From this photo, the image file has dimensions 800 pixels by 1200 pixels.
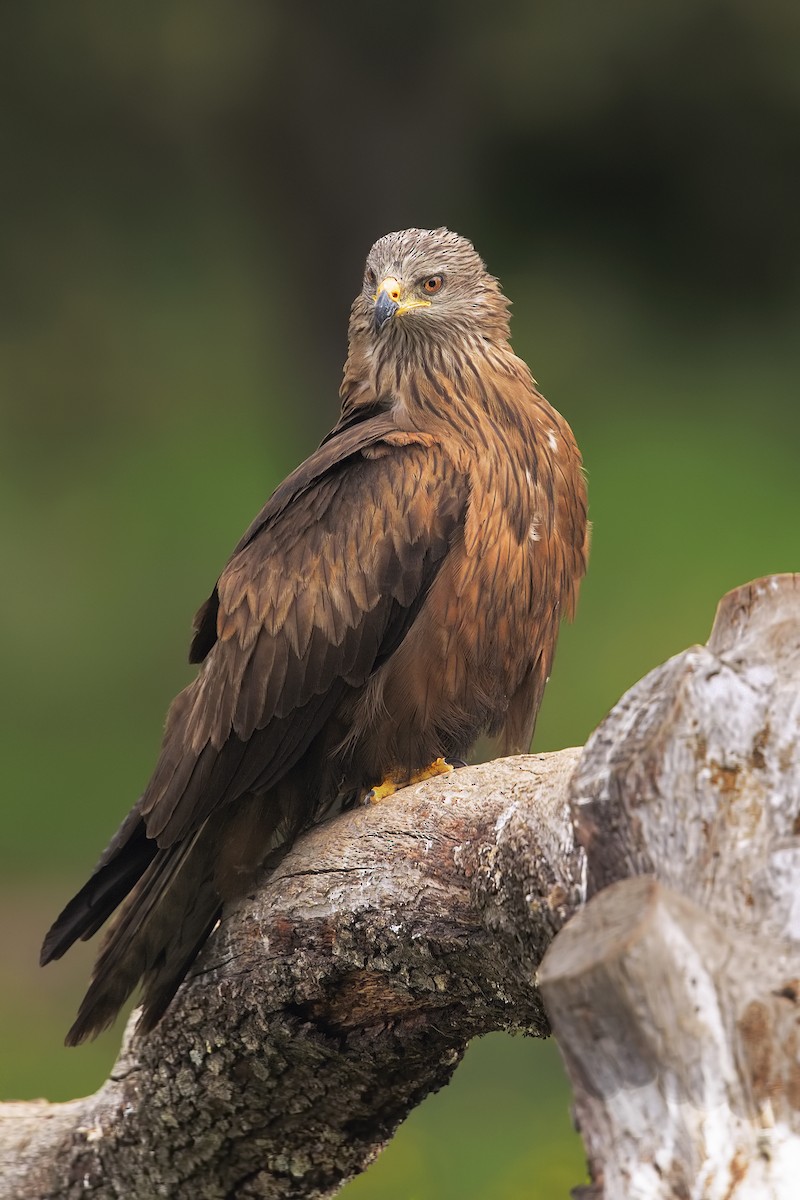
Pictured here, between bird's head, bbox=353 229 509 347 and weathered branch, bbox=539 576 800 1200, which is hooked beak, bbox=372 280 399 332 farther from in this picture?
weathered branch, bbox=539 576 800 1200

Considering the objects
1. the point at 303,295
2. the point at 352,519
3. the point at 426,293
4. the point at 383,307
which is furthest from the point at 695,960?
the point at 303,295

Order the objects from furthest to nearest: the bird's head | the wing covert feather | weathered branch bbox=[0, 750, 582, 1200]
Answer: the bird's head
the wing covert feather
weathered branch bbox=[0, 750, 582, 1200]

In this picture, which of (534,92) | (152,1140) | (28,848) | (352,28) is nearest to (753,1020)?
(152,1140)

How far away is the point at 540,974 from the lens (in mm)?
1788

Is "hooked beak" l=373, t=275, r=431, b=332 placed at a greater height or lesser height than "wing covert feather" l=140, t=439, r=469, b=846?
greater

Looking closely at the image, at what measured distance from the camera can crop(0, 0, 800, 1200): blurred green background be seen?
376 inches

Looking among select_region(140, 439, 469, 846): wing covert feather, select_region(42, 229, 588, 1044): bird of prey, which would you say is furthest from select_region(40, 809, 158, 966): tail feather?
select_region(140, 439, 469, 846): wing covert feather

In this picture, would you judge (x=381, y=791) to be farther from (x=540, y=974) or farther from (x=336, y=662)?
(x=540, y=974)

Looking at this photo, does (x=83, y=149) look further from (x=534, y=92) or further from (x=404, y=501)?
(x=404, y=501)

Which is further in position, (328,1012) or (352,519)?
(352,519)

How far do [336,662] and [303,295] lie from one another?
286 inches

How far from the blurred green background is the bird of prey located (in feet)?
15.0

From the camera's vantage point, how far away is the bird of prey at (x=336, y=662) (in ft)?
10.8

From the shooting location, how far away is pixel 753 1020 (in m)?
1.74
